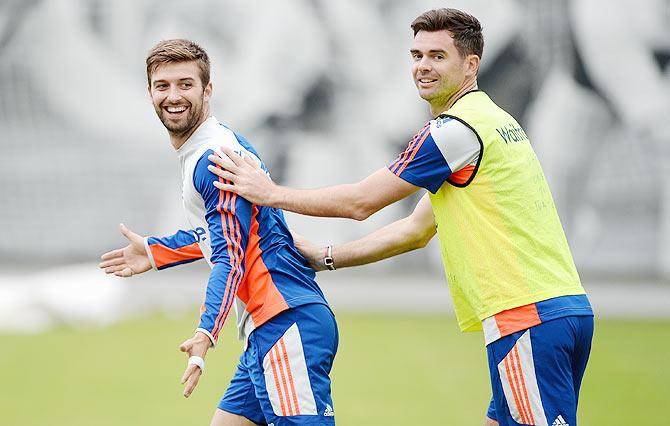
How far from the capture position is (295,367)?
511 centimetres

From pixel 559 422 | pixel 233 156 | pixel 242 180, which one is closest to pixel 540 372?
pixel 559 422

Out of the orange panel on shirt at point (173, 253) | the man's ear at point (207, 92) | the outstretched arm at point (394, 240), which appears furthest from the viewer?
the outstretched arm at point (394, 240)

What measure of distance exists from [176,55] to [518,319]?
78.4 inches

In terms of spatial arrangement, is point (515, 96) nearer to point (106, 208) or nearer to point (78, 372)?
point (106, 208)

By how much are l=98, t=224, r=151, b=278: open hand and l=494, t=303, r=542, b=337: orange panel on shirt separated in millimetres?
1960

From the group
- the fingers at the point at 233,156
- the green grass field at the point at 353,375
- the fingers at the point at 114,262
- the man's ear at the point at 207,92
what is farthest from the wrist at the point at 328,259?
the green grass field at the point at 353,375

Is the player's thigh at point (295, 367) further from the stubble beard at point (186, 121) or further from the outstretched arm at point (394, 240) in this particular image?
the stubble beard at point (186, 121)

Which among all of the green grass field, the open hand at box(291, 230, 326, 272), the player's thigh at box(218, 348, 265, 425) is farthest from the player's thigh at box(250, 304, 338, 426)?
the green grass field

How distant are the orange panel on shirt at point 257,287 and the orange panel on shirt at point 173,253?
2.09 ft

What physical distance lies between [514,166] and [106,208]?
42.3 feet

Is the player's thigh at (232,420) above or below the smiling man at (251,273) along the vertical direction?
below

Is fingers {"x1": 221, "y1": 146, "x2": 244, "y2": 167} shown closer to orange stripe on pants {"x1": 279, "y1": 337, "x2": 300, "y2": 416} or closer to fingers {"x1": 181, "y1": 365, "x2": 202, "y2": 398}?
orange stripe on pants {"x1": 279, "y1": 337, "x2": 300, "y2": 416}

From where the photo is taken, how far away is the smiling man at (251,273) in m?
5.06

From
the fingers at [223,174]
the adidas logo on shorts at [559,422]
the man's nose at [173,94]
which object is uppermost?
the man's nose at [173,94]
